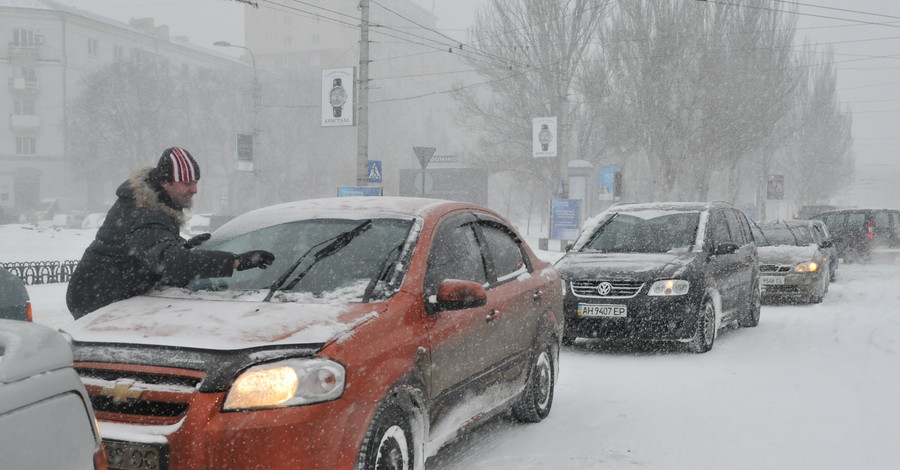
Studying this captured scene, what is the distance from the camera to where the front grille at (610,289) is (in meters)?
8.84

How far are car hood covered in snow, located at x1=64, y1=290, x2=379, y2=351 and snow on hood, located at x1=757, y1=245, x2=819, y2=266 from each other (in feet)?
40.3

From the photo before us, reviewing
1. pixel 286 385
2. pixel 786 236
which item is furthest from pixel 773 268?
pixel 286 385

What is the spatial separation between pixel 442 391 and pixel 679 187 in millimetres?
39162

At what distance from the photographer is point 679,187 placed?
41.8 meters

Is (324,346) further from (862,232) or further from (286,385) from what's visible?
(862,232)

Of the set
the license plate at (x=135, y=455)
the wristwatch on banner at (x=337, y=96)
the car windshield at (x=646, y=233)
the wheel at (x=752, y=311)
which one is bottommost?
the wheel at (x=752, y=311)

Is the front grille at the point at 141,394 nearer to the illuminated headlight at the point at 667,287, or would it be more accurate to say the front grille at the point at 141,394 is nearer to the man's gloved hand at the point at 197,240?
the man's gloved hand at the point at 197,240

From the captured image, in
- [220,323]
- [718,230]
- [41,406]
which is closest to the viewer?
[41,406]

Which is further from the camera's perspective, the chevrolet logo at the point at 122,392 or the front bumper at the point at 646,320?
the front bumper at the point at 646,320

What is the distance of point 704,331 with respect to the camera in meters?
9.20

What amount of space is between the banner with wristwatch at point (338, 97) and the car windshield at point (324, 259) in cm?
1647

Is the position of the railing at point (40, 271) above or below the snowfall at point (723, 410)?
below

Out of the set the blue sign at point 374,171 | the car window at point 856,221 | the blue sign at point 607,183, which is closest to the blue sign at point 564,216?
the blue sign at point 607,183

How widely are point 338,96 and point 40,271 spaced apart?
7.85m
